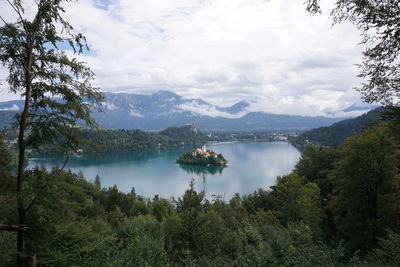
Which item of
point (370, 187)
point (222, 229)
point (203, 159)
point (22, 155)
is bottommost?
point (203, 159)

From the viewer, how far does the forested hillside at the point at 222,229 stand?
15.0 feet

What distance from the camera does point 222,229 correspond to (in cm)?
1114

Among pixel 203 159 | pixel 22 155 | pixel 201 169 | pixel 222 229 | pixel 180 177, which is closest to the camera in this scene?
pixel 22 155

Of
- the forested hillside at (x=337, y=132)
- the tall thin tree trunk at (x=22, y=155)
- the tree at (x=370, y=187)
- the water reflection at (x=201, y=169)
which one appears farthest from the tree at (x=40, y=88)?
the forested hillside at (x=337, y=132)

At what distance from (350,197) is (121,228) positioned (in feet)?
37.0

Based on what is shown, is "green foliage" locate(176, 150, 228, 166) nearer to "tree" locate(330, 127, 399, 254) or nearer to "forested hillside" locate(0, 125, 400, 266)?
"forested hillside" locate(0, 125, 400, 266)

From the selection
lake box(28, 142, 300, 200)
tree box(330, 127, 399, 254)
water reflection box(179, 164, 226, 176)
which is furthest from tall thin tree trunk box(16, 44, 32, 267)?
water reflection box(179, 164, 226, 176)

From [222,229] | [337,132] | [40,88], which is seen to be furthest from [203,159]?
[40,88]

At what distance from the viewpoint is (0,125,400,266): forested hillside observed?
4.57 metres

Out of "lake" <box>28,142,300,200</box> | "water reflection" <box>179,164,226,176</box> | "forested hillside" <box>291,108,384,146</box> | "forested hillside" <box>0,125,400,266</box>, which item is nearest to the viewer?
"forested hillside" <box>0,125,400,266</box>

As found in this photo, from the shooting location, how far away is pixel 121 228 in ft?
45.6

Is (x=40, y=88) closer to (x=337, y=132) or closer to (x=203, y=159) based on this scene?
(x=203, y=159)

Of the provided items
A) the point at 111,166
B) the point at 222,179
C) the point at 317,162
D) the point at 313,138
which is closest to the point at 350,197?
the point at 317,162

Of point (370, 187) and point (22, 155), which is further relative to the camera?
point (370, 187)
